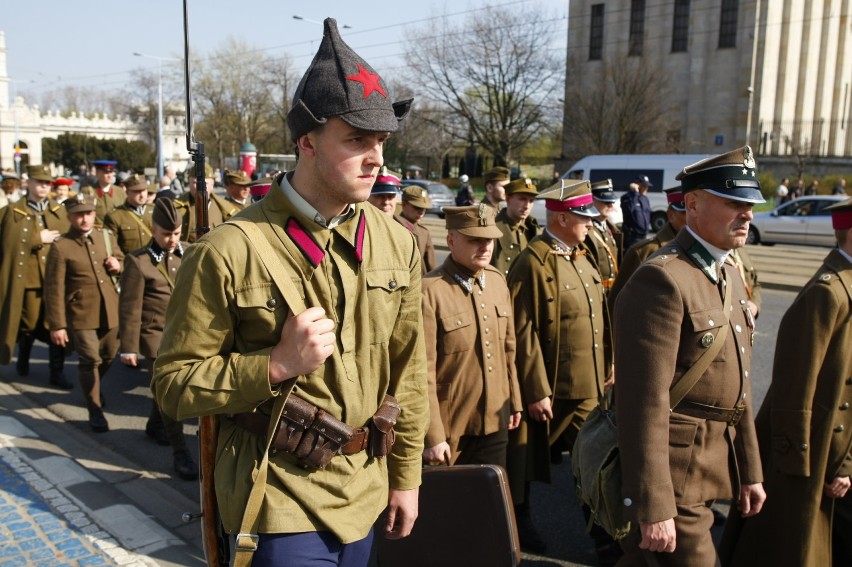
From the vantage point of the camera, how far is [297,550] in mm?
2232

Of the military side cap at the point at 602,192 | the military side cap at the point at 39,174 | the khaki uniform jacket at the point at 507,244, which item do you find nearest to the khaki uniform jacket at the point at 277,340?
the khaki uniform jacket at the point at 507,244

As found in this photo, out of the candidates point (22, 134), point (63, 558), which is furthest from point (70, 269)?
point (22, 134)

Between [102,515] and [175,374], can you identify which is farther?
[102,515]

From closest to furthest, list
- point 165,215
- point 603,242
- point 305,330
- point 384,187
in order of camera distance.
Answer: point 305,330, point 165,215, point 384,187, point 603,242

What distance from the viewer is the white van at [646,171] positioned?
28.3m

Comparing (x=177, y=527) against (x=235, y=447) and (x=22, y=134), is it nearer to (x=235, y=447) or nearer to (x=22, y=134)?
(x=235, y=447)

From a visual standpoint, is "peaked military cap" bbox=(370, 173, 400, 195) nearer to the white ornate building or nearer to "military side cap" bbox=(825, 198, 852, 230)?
"military side cap" bbox=(825, 198, 852, 230)

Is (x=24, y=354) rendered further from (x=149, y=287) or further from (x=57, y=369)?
(x=149, y=287)

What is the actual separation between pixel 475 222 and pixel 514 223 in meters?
3.94

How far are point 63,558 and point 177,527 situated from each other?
0.70 m

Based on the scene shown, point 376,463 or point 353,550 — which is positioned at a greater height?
point 376,463

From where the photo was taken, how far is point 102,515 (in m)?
4.82

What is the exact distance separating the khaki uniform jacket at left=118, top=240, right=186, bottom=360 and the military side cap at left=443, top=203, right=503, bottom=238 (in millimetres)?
2795

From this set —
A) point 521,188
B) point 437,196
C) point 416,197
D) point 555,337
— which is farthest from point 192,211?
point 437,196
